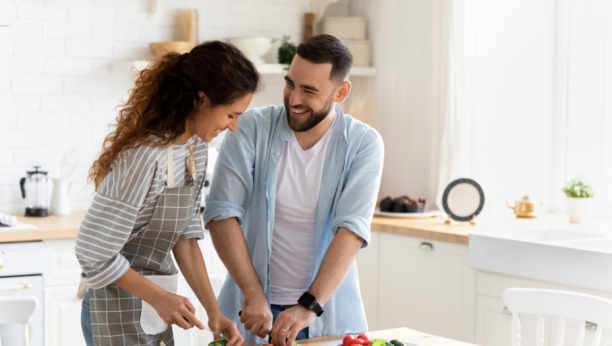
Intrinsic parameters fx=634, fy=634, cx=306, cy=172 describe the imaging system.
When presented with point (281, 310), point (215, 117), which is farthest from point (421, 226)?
point (215, 117)

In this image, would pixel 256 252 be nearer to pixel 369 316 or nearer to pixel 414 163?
pixel 369 316

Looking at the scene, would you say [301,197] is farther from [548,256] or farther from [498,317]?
[498,317]

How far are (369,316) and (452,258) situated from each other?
23.6 inches

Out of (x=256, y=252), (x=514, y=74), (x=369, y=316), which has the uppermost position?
(x=514, y=74)

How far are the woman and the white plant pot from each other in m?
2.07

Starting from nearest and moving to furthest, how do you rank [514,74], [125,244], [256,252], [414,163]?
1. [125,244]
2. [256,252]
3. [514,74]
4. [414,163]

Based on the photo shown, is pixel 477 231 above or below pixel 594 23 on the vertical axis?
below

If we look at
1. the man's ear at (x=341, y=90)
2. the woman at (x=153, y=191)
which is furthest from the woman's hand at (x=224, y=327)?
the man's ear at (x=341, y=90)

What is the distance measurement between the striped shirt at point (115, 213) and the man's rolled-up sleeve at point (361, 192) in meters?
0.57

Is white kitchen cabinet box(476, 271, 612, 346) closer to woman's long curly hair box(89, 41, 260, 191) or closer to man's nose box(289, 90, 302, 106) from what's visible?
man's nose box(289, 90, 302, 106)

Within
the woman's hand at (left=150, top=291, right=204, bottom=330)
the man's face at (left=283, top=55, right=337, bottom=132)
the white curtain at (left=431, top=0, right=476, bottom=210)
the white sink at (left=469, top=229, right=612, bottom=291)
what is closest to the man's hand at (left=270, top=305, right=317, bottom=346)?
the woman's hand at (left=150, top=291, right=204, bottom=330)

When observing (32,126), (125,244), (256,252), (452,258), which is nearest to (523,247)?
(452,258)

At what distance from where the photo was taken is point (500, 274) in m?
2.57

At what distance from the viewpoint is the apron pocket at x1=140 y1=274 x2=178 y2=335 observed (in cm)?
146
